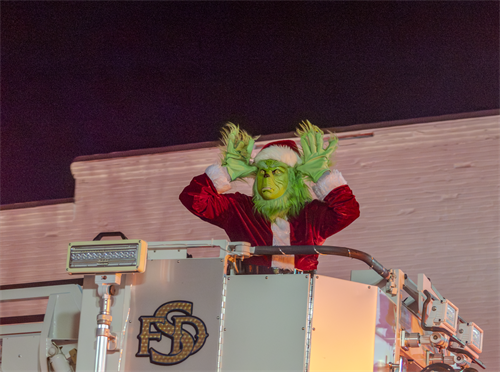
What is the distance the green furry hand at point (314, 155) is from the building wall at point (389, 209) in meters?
1.71

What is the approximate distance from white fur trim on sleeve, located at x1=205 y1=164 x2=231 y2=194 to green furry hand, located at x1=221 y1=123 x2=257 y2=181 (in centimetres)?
4

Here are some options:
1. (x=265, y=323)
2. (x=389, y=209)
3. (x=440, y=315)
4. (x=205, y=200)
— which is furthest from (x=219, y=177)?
(x=389, y=209)

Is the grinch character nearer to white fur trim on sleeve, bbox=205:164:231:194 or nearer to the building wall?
white fur trim on sleeve, bbox=205:164:231:194

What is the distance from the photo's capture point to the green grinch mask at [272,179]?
3.92m

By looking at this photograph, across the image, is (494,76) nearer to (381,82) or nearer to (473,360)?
(381,82)

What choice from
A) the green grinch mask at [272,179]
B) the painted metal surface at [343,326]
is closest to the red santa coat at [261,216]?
the green grinch mask at [272,179]

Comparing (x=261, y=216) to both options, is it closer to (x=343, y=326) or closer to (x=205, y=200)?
(x=205, y=200)

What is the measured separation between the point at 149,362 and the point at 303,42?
10.8ft

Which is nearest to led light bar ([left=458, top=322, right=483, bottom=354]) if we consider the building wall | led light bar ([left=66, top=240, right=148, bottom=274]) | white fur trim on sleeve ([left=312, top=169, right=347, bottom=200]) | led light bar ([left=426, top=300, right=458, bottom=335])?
led light bar ([left=426, top=300, right=458, bottom=335])

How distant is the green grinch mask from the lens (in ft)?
12.8

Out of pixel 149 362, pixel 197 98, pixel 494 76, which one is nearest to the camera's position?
pixel 149 362

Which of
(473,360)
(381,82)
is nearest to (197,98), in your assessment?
(381,82)

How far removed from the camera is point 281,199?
12.9 ft

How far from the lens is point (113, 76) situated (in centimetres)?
618
